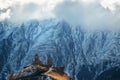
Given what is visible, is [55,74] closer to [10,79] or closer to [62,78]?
[62,78]

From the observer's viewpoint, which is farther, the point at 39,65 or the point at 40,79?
the point at 39,65

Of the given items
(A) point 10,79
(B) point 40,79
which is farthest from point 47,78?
(A) point 10,79

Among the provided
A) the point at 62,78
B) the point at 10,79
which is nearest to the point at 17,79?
the point at 10,79

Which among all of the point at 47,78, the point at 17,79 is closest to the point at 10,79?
the point at 17,79

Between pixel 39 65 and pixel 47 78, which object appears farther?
pixel 39 65

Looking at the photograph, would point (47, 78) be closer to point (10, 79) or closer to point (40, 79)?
point (40, 79)

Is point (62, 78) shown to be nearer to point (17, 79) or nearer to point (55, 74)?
point (55, 74)

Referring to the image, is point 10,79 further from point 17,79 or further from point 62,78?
point 62,78
